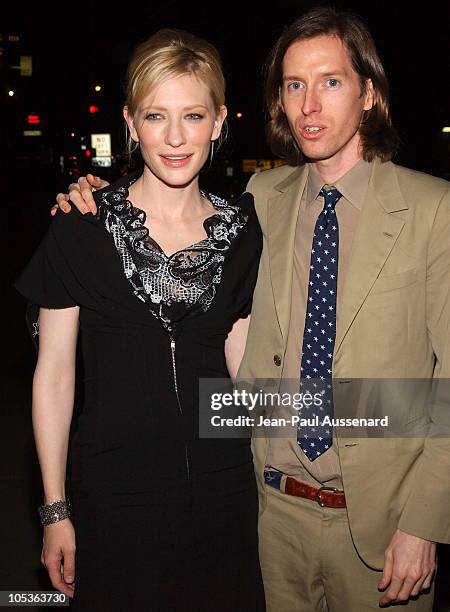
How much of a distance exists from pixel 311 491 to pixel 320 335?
0.56 metres

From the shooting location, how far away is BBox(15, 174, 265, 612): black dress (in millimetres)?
2508

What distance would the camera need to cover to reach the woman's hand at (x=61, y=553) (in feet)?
8.53

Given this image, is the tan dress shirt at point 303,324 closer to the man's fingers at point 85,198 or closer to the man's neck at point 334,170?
the man's neck at point 334,170

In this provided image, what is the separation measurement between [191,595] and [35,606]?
1895 mm

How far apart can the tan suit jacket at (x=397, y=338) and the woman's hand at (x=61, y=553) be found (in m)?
0.95

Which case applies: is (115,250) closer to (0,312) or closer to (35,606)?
(35,606)

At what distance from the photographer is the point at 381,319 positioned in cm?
253

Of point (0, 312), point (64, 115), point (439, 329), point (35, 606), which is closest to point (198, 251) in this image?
point (439, 329)

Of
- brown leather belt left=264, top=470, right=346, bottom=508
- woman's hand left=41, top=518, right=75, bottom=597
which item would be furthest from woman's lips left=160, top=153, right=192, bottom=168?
woman's hand left=41, top=518, right=75, bottom=597

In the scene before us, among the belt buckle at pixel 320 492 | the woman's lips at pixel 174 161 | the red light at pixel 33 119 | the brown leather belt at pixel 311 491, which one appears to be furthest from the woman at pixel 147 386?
the red light at pixel 33 119

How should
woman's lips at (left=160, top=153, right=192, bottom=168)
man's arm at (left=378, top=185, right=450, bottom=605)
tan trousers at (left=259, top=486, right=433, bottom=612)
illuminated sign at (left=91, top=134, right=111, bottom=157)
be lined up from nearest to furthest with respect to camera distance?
man's arm at (left=378, top=185, right=450, bottom=605), woman's lips at (left=160, top=153, right=192, bottom=168), tan trousers at (left=259, top=486, right=433, bottom=612), illuminated sign at (left=91, top=134, right=111, bottom=157)

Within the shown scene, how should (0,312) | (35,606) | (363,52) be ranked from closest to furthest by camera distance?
(363,52) < (35,606) < (0,312)

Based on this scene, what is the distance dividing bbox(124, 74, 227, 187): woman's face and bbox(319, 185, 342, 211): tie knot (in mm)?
459

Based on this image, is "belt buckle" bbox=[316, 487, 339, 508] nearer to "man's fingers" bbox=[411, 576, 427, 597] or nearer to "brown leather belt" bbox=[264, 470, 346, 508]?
"brown leather belt" bbox=[264, 470, 346, 508]
